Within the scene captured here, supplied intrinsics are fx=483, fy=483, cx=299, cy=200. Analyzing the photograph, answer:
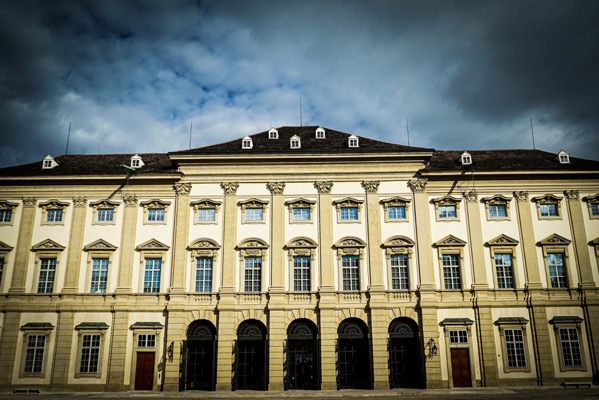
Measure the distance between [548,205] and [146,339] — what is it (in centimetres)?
2954

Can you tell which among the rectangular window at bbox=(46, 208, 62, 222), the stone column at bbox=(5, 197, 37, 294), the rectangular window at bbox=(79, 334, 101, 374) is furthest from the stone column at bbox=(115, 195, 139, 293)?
the stone column at bbox=(5, 197, 37, 294)

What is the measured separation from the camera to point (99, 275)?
33750 mm

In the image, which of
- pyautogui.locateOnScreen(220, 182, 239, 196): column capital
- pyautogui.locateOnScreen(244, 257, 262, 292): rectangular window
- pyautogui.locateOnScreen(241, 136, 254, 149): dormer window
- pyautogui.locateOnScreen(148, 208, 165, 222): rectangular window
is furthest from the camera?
pyautogui.locateOnScreen(241, 136, 254, 149): dormer window

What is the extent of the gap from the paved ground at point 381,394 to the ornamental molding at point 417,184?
13313mm

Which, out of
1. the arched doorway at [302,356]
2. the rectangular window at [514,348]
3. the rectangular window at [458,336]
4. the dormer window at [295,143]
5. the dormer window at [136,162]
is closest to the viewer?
the arched doorway at [302,356]

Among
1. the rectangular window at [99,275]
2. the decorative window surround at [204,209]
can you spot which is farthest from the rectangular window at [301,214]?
the rectangular window at [99,275]

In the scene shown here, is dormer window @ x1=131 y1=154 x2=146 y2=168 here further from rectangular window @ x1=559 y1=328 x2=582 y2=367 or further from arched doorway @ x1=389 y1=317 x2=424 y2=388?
rectangular window @ x1=559 y1=328 x2=582 y2=367

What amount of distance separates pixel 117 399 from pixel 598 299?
31388 mm

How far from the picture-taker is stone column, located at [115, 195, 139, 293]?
109 ft

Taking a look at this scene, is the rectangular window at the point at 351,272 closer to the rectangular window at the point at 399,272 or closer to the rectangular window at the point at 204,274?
the rectangular window at the point at 399,272

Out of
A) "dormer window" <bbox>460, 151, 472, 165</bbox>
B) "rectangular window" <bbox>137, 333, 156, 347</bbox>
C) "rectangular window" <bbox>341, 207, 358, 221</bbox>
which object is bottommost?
"rectangular window" <bbox>137, 333, 156, 347</bbox>

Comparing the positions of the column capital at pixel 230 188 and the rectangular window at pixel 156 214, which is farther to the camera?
the rectangular window at pixel 156 214

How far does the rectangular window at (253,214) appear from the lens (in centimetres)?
3425

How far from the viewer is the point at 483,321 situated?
1262 inches
